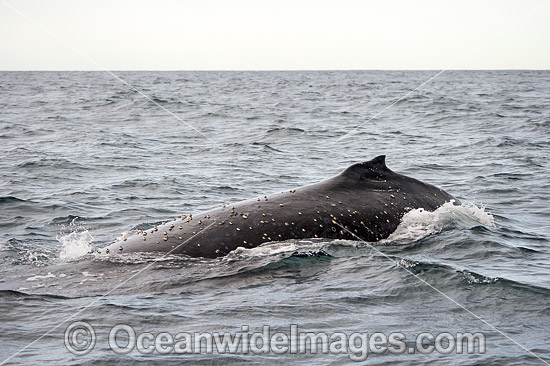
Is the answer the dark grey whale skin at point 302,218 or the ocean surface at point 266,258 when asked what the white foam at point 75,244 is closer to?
the ocean surface at point 266,258

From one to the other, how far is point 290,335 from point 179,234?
2.91m

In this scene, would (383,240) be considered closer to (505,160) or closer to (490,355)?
(490,355)

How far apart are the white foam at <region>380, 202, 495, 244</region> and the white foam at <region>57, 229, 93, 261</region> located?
4.04 meters

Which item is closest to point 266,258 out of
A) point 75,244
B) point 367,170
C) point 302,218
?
point 302,218

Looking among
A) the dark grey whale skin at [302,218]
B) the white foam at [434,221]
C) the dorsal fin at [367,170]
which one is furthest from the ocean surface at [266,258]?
the dorsal fin at [367,170]

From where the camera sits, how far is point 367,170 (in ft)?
35.3

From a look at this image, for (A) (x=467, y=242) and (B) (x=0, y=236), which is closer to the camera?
(A) (x=467, y=242)

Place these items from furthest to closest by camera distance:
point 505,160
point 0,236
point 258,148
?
point 258,148, point 505,160, point 0,236

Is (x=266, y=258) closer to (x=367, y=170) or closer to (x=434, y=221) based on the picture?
(x=367, y=170)

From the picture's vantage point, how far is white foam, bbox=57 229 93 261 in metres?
9.56

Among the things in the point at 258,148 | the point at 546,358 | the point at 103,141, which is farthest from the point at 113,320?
the point at 103,141

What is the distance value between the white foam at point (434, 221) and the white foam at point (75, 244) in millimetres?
4038

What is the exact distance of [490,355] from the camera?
6.23 meters

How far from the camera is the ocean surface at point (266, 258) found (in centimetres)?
688
